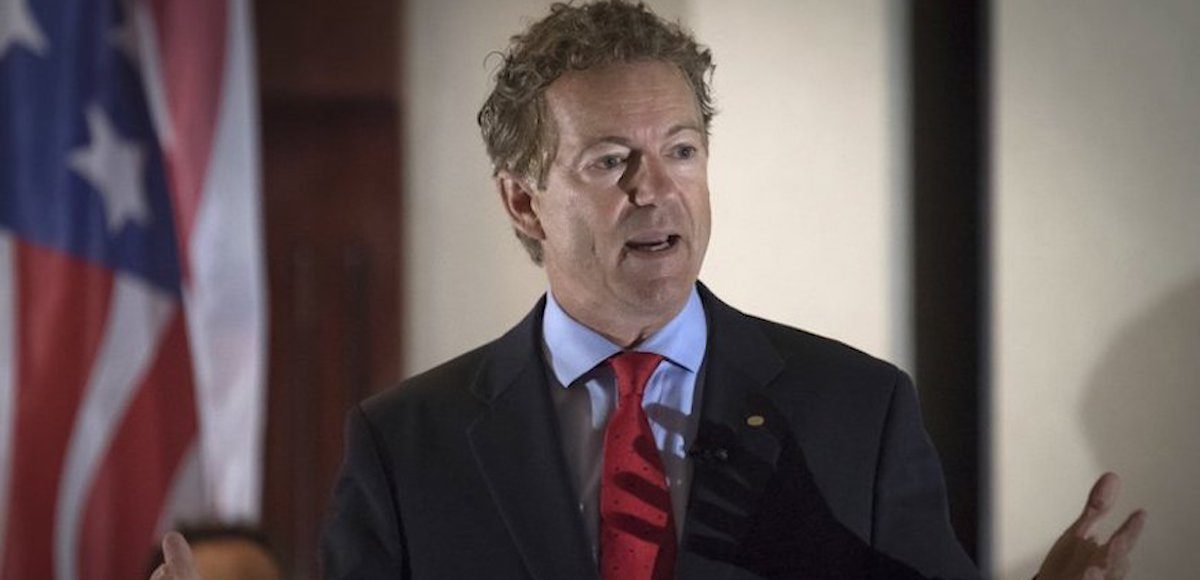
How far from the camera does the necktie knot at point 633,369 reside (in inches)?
58.8

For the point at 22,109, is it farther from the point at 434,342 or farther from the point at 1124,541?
the point at 1124,541

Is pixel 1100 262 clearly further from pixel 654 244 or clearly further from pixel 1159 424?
pixel 654 244

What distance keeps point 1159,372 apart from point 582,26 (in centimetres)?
172

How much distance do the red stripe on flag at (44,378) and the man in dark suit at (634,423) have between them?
6.41 ft

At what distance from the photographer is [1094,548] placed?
1387 mm

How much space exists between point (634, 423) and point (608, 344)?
87 millimetres

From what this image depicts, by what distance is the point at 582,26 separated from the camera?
5.07 feet

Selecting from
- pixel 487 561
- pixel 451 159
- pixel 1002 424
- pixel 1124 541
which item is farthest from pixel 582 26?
pixel 451 159

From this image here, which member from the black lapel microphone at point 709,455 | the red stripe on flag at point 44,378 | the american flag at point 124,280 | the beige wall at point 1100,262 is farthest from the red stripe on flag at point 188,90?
the black lapel microphone at point 709,455

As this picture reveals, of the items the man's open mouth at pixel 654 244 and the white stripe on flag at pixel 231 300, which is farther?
the white stripe on flag at pixel 231 300

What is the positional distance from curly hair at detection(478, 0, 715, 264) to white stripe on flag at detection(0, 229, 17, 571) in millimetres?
1966

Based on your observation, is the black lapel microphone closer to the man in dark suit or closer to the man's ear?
the man in dark suit

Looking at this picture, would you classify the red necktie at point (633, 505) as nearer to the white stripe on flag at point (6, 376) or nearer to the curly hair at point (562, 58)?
the curly hair at point (562, 58)

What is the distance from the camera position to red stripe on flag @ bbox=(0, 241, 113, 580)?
3.29m
